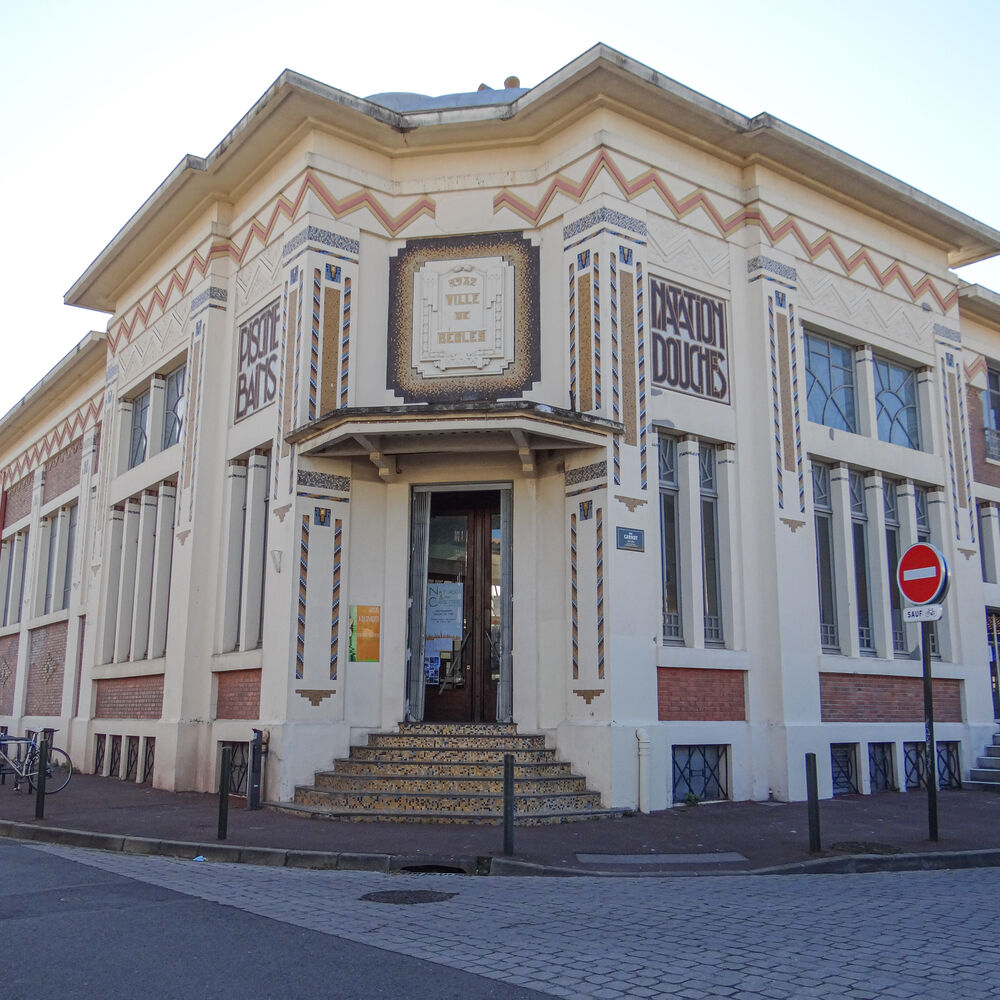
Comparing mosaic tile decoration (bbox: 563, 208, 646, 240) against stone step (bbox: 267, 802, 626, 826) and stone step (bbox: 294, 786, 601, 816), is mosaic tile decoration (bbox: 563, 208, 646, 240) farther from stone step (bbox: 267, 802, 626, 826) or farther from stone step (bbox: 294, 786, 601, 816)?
stone step (bbox: 267, 802, 626, 826)

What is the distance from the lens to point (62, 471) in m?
25.5

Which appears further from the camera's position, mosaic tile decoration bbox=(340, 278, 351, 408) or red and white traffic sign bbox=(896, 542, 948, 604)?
mosaic tile decoration bbox=(340, 278, 351, 408)

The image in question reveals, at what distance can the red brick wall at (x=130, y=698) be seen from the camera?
16812 millimetres

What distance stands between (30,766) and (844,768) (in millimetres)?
11768

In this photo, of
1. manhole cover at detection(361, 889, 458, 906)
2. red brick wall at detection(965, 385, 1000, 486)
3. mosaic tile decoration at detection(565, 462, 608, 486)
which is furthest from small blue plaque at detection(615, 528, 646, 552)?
red brick wall at detection(965, 385, 1000, 486)

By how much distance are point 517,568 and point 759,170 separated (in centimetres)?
699

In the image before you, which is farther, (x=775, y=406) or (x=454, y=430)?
(x=775, y=406)

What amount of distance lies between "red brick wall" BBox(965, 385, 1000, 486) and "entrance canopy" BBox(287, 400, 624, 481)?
31.5ft

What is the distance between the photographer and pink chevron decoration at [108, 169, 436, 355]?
1452 cm

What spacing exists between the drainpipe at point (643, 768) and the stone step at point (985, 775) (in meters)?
6.77

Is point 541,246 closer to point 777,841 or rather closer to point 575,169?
point 575,169

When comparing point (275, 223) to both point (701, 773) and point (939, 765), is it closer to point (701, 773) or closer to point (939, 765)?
point (701, 773)

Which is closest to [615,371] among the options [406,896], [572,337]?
[572,337]

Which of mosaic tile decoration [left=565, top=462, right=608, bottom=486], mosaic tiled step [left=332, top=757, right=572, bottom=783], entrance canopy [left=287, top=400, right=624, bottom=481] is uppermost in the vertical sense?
entrance canopy [left=287, top=400, right=624, bottom=481]
